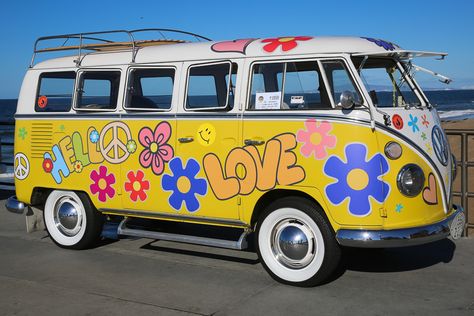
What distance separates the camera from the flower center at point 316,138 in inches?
219

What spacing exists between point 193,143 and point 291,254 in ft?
5.03

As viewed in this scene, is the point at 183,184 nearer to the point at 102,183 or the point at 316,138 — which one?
the point at 102,183

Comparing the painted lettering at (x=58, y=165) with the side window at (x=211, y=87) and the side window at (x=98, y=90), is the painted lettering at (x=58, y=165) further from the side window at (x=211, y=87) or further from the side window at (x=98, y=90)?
the side window at (x=211, y=87)

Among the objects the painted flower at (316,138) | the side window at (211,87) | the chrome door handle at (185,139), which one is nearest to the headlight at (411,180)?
the painted flower at (316,138)

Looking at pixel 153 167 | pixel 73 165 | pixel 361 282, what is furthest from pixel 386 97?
pixel 73 165

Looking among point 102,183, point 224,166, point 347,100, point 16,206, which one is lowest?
point 16,206

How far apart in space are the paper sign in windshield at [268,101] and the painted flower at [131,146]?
1.58m

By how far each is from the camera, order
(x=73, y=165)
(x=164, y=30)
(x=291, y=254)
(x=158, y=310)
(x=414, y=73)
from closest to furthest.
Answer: (x=158, y=310) → (x=291, y=254) → (x=414, y=73) → (x=73, y=165) → (x=164, y=30)

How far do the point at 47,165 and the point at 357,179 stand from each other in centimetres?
403

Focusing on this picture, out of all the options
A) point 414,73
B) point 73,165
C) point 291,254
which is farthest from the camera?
point 73,165

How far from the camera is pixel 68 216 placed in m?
7.55

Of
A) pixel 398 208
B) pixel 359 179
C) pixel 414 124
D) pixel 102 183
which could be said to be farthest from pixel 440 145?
pixel 102 183

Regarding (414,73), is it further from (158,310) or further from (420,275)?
(158,310)

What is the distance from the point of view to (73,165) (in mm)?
7348
